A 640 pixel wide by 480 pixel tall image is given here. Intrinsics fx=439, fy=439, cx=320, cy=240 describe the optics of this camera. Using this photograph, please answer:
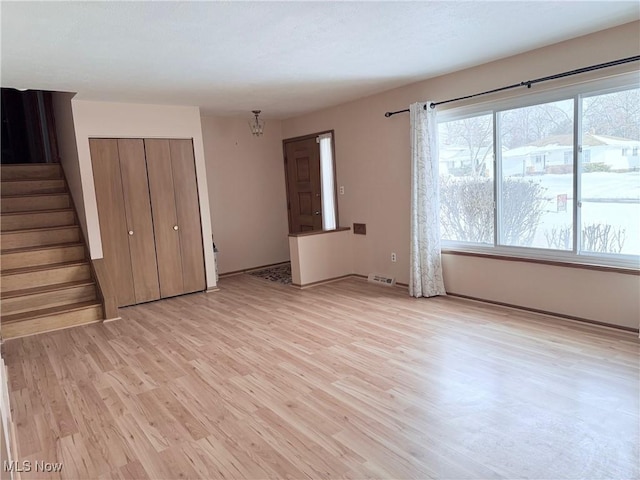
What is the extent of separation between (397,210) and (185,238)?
8.90ft

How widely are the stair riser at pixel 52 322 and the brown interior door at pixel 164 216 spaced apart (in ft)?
3.06

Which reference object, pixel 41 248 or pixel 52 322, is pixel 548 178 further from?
pixel 41 248

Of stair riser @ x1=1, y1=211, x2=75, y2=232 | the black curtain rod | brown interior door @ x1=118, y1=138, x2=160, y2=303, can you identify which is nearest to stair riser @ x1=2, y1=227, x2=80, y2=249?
stair riser @ x1=1, y1=211, x2=75, y2=232

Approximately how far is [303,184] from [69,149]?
10.5 feet

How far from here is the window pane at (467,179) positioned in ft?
14.6

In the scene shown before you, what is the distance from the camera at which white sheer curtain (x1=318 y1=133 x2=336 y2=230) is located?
6.32m

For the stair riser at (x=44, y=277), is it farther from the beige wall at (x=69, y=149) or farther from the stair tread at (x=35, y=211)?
the stair tread at (x=35, y=211)

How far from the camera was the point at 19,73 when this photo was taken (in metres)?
3.62

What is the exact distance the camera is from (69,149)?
211 inches

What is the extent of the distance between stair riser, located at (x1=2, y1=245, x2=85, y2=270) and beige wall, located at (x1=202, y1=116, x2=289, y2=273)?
6.47 feet

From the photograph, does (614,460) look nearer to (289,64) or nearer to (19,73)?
(289,64)

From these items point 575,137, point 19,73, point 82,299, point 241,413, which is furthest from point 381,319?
point 19,73

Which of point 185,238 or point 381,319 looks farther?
point 185,238

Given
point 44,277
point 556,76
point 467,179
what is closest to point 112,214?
point 44,277
